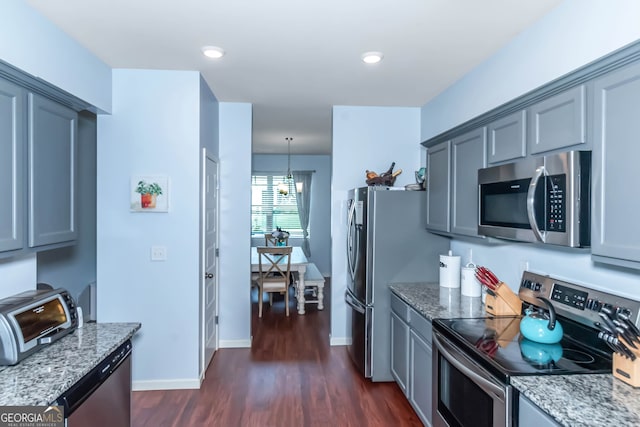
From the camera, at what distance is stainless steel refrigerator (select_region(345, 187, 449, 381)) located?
10.7ft

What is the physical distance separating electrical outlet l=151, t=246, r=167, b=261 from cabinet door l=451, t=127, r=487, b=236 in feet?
7.38

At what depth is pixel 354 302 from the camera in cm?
360

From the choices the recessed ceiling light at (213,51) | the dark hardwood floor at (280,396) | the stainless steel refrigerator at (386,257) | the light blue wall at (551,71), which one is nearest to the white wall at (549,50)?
the light blue wall at (551,71)

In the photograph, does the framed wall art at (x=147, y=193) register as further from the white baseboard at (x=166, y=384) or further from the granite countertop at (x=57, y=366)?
the white baseboard at (x=166, y=384)

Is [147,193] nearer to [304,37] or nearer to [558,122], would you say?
[304,37]

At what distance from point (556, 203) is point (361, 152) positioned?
2.52m

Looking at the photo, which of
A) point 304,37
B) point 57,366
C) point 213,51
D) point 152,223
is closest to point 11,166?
point 57,366

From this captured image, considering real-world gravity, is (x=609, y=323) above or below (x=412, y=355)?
above

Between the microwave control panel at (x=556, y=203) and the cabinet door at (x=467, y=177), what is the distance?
0.72 meters

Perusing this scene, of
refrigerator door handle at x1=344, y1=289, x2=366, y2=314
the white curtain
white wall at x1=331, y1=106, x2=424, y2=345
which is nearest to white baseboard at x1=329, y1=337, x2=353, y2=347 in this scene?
white wall at x1=331, y1=106, x2=424, y2=345

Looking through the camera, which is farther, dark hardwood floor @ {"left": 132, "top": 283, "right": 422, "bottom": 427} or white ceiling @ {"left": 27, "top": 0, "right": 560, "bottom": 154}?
dark hardwood floor @ {"left": 132, "top": 283, "right": 422, "bottom": 427}

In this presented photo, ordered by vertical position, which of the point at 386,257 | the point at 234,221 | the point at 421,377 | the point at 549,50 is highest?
the point at 549,50

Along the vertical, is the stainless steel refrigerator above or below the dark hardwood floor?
above

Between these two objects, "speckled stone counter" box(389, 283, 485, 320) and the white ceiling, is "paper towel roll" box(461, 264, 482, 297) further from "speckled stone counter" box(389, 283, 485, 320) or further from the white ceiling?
the white ceiling
